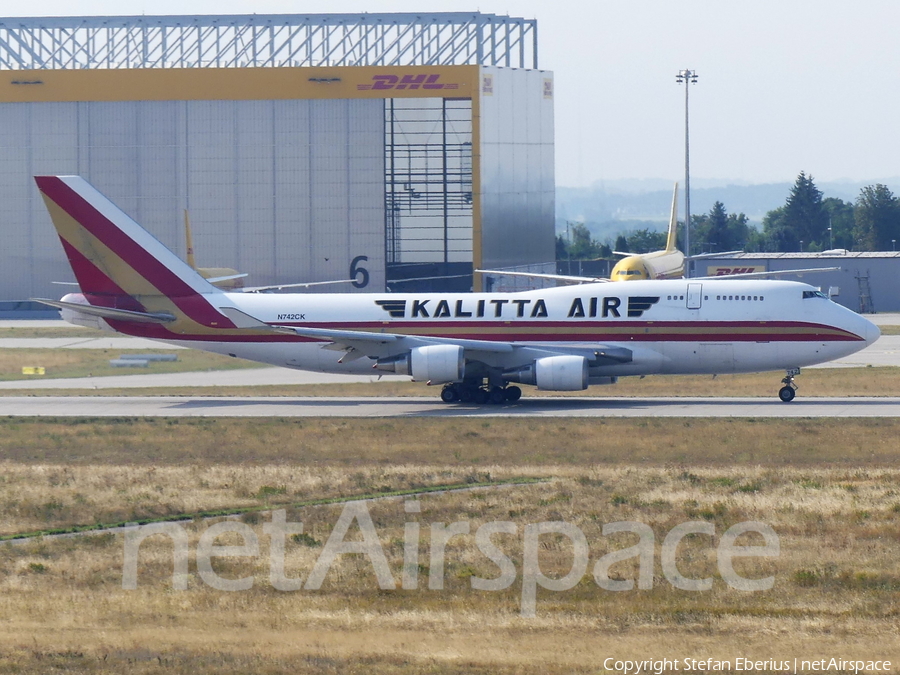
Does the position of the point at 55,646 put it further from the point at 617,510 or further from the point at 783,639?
the point at 617,510

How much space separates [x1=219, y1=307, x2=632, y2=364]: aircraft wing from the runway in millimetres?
1849

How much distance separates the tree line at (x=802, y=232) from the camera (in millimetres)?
175500

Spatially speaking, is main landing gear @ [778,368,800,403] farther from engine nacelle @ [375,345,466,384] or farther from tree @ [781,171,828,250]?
tree @ [781,171,828,250]

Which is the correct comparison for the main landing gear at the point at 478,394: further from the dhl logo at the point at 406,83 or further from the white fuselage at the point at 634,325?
the dhl logo at the point at 406,83

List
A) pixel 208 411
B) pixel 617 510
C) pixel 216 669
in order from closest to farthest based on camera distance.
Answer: pixel 216 669, pixel 617 510, pixel 208 411

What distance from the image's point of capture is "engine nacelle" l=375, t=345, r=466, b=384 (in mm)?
41656

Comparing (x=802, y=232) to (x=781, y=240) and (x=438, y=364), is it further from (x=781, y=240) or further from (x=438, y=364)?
(x=438, y=364)

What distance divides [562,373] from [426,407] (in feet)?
17.7

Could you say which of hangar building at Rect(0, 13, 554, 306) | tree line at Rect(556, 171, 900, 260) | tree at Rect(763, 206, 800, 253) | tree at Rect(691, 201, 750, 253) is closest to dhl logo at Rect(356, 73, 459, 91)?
hangar building at Rect(0, 13, 554, 306)

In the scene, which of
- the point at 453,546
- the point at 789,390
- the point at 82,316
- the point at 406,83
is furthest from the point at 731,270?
the point at 453,546

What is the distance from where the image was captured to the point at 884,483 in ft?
88.2

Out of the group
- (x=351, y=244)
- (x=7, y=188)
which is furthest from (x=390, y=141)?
(x=7, y=188)

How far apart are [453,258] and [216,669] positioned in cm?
8461

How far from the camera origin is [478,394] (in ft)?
145
